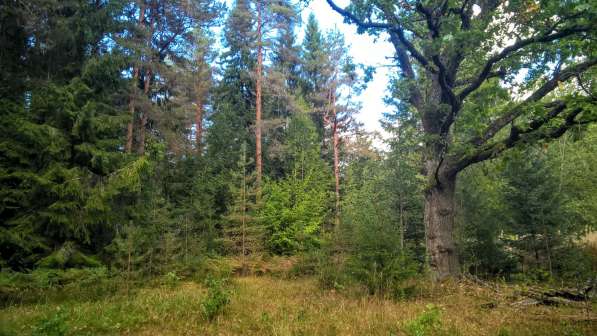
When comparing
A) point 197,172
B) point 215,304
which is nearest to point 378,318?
point 215,304

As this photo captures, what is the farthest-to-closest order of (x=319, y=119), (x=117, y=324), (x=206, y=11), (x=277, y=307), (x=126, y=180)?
(x=319, y=119) → (x=206, y=11) → (x=126, y=180) → (x=277, y=307) → (x=117, y=324)

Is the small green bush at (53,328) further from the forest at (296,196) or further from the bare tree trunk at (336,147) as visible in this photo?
the bare tree trunk at (336,147)

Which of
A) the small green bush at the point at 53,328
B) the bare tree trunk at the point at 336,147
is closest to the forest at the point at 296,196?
the small green bush at the point at 53,328

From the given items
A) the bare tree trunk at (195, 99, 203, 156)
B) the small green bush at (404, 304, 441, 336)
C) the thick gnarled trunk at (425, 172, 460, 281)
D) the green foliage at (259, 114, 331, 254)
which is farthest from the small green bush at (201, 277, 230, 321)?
the bare tree trunk at (195, 99, 203, 156)

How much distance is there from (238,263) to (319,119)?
20.9 meters

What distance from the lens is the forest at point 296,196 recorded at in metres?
6.93

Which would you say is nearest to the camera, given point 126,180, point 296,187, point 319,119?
point 126,180

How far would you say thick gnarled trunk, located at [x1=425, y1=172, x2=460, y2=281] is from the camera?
401 inches

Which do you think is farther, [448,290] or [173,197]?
[173,197]

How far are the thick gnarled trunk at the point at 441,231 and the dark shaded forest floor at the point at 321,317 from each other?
1.64 metres

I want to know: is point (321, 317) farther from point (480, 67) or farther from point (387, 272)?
point (480, 67)

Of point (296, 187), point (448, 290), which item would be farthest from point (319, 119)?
point (448, 290)

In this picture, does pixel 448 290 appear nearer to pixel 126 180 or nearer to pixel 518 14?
pixel 518 14

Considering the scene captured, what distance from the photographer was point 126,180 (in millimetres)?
12180
